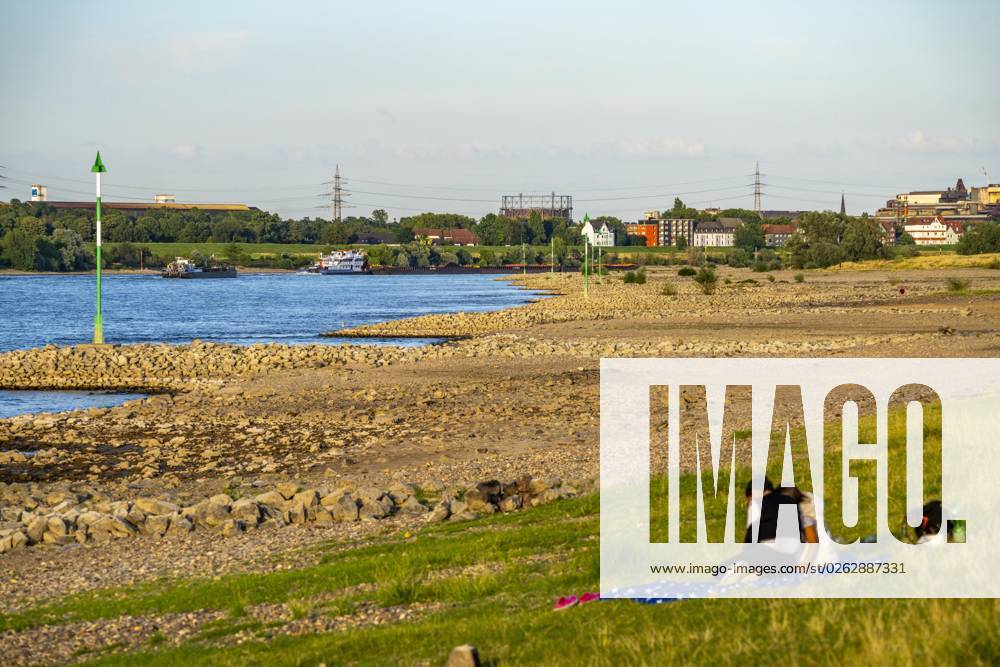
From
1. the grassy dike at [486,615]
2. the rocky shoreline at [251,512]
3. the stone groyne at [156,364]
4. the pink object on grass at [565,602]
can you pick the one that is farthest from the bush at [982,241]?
the pink object on grass at [565,602]

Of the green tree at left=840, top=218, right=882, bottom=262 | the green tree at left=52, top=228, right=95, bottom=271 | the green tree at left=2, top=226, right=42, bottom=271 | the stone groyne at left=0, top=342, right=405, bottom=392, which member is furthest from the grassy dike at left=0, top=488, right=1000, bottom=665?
the green tree at left=2, top=226, right=42, bottom=271

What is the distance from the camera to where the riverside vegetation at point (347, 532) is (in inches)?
299

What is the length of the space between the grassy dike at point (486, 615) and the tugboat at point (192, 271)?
493 ft

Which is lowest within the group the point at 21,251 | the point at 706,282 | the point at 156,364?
the point at 156,364

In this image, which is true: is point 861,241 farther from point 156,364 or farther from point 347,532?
point 347,532

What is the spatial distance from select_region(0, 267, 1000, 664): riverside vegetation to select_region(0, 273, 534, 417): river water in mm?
7076

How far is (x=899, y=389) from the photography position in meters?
23.9

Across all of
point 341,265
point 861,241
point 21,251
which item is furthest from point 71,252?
point 861,241

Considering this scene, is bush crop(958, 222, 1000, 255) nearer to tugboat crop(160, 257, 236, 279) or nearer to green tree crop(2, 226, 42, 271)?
tugboat crop(160, 257, 236, 279)

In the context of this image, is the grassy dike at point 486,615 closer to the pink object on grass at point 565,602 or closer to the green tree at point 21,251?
the pink object on grass at point 565,602

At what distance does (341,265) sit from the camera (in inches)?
7328

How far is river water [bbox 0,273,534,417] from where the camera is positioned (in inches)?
2031

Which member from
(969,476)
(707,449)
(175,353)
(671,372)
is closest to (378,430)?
(707,449)

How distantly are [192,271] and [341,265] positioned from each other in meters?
31.0
